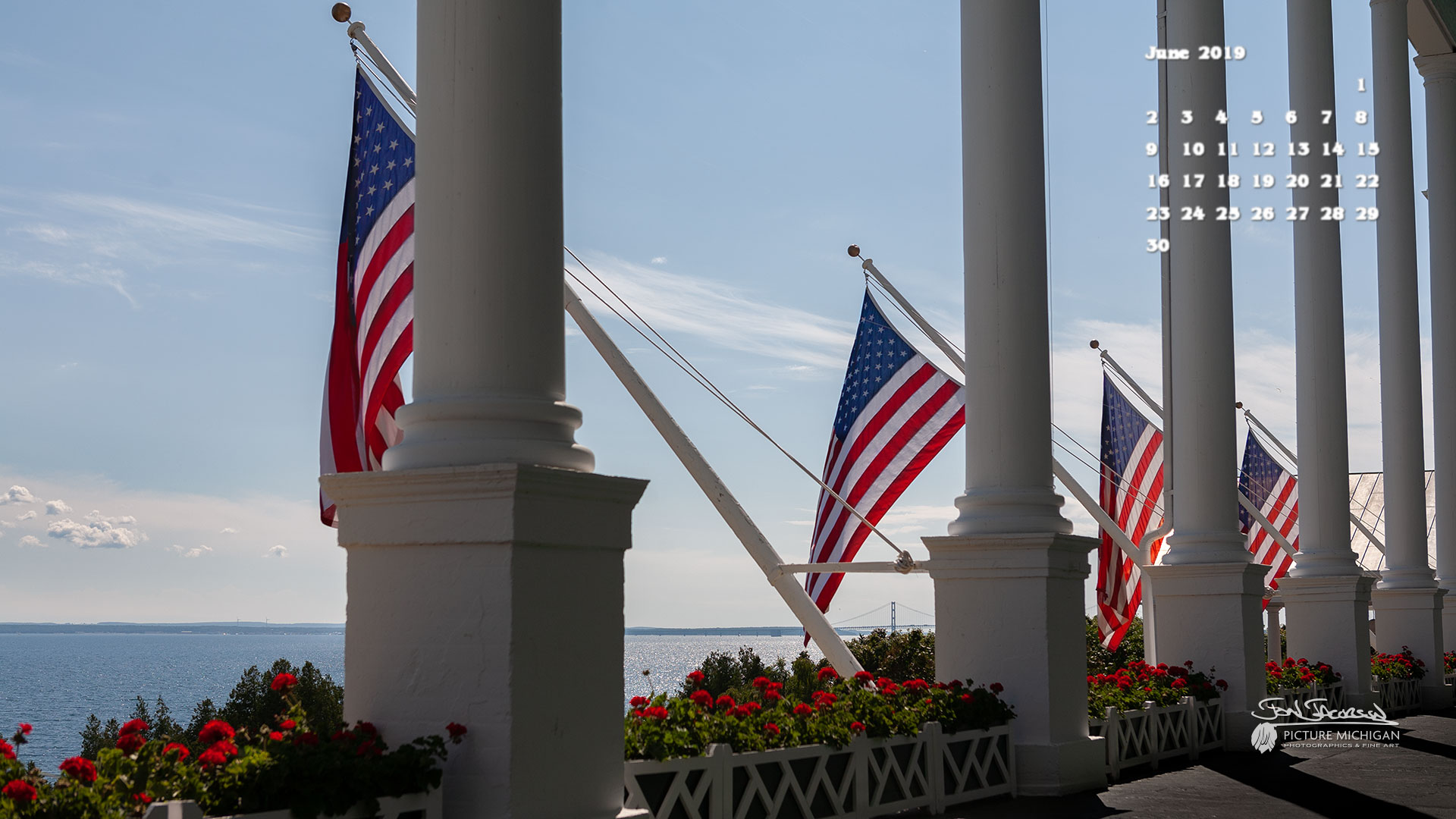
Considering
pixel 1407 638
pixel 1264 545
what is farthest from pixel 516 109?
pixel 1264 545

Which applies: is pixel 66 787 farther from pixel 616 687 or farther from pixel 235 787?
pixel 616 687

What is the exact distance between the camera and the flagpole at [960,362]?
3238 cm

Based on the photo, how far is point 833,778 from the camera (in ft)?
50.5

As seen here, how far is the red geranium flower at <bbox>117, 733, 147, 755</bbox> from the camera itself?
355 inches

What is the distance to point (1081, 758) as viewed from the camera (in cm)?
1920

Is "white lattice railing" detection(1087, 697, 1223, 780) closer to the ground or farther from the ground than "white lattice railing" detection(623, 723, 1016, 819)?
closer to the ground

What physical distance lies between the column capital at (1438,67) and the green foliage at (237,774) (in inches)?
1717

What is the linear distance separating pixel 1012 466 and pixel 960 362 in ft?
49.9

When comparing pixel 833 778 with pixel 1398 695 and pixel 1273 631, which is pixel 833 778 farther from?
pixel 1273 631

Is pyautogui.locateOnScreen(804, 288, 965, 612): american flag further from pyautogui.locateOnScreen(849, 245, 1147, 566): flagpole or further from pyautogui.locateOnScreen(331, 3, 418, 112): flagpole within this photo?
pyautogui.locateOnScreen(331, 3, 418, 112): flagpole

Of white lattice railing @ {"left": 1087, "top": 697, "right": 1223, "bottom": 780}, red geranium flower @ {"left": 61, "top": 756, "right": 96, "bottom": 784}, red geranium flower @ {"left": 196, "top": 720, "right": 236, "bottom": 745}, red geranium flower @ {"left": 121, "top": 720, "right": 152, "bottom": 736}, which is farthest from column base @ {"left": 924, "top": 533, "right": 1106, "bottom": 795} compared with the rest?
red geranium flower @ {"left": 61, "top": 756, "right": 96, "bottom": 784}

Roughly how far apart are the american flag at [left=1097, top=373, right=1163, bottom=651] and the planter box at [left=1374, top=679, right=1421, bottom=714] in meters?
6.06

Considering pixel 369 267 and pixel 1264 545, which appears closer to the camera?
pixel 369 267

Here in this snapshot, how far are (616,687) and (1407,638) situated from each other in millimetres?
33228
